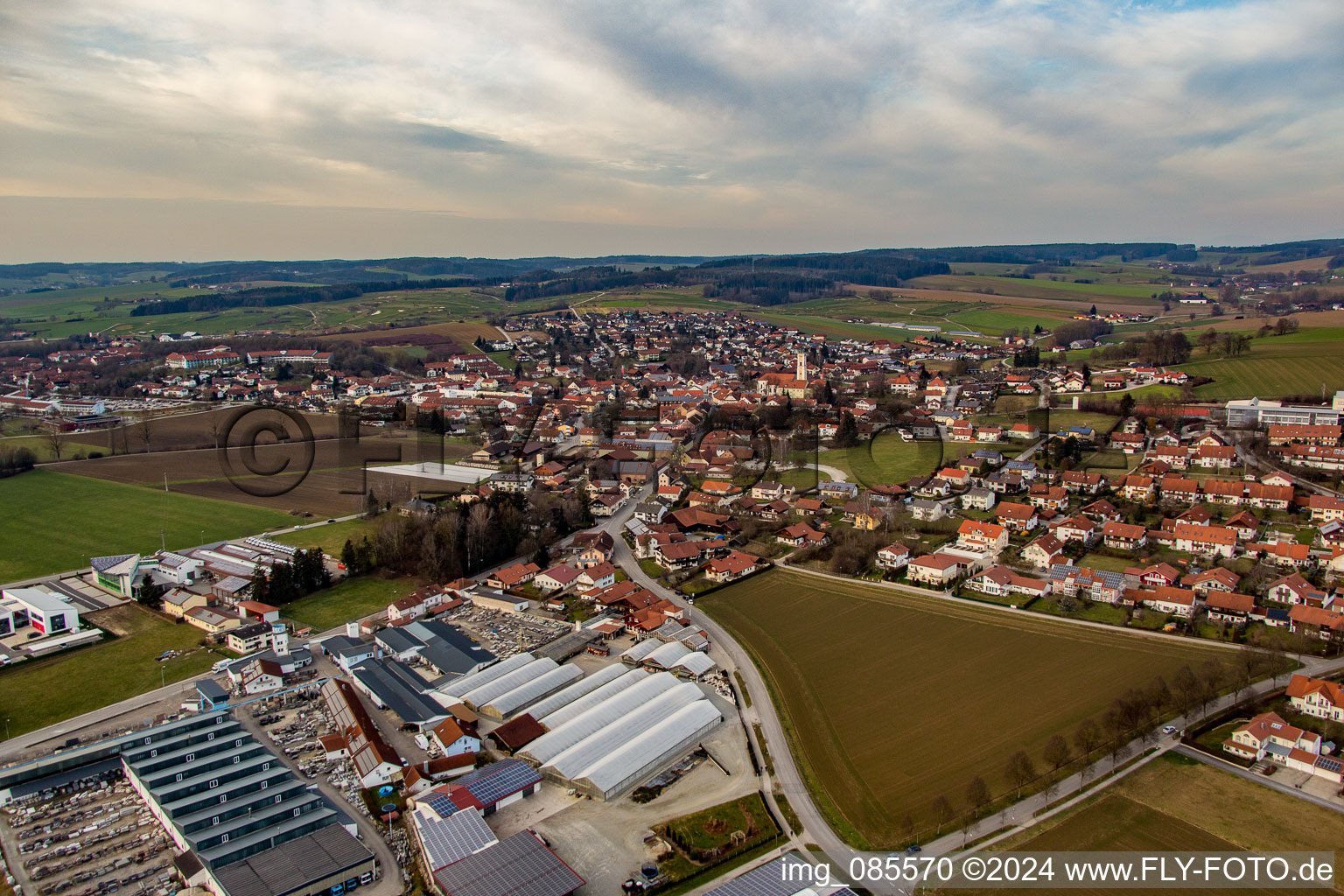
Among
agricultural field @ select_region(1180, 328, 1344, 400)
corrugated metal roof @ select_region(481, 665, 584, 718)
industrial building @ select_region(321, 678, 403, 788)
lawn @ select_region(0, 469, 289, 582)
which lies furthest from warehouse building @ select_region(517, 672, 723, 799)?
agricultural field @ select_region(1180, 328, 1344, 400)

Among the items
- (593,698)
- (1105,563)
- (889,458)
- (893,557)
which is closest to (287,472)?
(593,698)

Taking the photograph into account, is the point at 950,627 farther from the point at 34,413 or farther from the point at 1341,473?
the point at 34,413

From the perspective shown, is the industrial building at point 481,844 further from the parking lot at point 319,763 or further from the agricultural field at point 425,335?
the agricultural field at point 425,335

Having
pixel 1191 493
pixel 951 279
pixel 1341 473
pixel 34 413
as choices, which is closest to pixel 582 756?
pixel 1191 493

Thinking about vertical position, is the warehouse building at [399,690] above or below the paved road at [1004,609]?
below

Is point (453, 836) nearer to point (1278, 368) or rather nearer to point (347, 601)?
point (347, 601)

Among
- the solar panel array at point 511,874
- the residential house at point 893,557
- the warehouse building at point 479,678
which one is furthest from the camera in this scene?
the residential house at point 893,557

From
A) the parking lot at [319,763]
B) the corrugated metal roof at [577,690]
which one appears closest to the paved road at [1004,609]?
the corrugated metal roof at [577,690]

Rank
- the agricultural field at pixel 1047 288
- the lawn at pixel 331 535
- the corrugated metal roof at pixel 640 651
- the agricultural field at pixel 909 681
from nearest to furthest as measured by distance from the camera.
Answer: the agricultural field at pixel 909 681 → the corrugated metal roof at pixel 640 651 → the lawn at pixel 331 535 → the agricultural field at pixel 1047 288
